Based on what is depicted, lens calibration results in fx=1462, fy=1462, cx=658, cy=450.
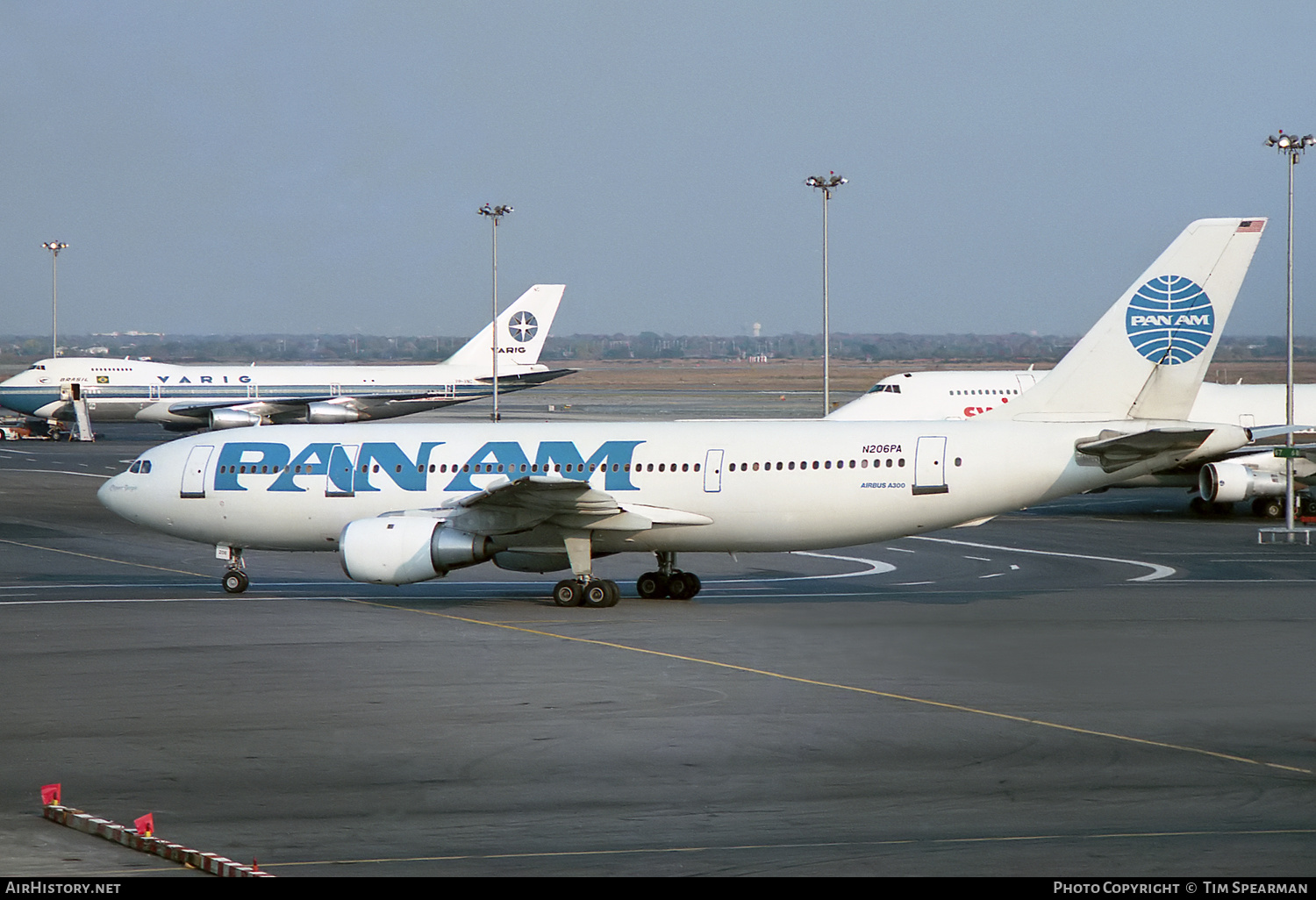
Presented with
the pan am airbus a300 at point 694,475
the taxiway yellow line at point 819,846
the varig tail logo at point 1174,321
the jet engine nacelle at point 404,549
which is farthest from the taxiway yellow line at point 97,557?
the taxiway yellow line at point 819,846

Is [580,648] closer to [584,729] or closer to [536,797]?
[584,729]

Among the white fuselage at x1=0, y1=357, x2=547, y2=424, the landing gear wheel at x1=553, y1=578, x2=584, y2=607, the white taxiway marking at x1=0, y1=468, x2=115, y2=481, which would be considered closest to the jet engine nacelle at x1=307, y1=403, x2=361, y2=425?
the white fuselage at x1=0, y1=357, x2=547, y2=424

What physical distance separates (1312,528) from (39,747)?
118 feet

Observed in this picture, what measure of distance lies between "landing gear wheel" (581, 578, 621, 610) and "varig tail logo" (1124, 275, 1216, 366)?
34.9ft

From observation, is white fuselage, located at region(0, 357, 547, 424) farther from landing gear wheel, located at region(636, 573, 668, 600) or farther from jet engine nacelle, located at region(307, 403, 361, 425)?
landing gear wheel, located at region(636, 573, 668, 600)

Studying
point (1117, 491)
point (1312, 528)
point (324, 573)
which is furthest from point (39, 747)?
point (1117, 491)

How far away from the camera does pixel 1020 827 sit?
1289 centimetres

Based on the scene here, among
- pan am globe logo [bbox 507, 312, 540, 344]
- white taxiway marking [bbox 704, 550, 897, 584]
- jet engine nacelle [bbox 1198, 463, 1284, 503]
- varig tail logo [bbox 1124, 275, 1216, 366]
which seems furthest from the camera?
pan am globe logo [bbox 507, 312, 540, 344]

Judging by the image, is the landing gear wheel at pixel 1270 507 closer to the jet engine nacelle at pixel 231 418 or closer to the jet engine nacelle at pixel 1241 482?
the jet engine nacelle at pixel 1241 482

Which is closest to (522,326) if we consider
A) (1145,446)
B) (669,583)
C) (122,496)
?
(122,496)

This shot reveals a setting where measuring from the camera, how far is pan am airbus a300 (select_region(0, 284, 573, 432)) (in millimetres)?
79375

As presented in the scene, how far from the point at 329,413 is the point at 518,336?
12462 mm

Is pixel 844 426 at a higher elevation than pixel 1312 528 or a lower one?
higher

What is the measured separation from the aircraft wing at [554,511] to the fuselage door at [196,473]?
5.88 metres
